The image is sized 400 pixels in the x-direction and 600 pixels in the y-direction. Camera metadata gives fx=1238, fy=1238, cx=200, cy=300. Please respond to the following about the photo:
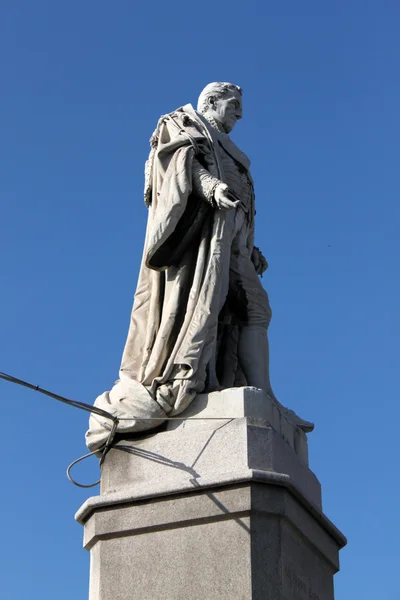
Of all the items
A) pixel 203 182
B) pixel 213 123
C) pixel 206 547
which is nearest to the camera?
pixel 206 547

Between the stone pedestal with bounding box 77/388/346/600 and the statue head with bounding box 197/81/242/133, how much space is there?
11.1 ft

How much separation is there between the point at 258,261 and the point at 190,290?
4.75 ft

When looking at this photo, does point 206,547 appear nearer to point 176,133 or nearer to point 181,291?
point 181,291

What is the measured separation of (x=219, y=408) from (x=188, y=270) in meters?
1.60

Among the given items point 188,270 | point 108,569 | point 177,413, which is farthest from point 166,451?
point 188,270

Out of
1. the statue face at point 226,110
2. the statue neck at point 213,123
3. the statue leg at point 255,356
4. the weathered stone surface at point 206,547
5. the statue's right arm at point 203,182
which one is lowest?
the weathered stone surface at point 206,547

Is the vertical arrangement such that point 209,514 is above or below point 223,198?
below

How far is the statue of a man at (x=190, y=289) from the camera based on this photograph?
11.5 metres

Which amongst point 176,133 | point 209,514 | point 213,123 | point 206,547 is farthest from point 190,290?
point 206,547

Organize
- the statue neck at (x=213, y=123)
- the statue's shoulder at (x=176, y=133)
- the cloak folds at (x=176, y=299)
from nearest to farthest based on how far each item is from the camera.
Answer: the cloak folds at (x=176, y=299), the statue's shoulder at (x=176, y=133), the statue neck at (x=213, y=123)

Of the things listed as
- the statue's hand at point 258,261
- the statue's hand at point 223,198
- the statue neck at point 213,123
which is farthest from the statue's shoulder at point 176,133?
the statue's hand at point 258,261

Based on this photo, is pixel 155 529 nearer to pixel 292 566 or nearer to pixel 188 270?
pixel 292 566

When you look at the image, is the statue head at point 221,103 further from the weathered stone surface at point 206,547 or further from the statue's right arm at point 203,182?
the weathered stone surface at point 206,547

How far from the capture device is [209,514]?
1068 cm
